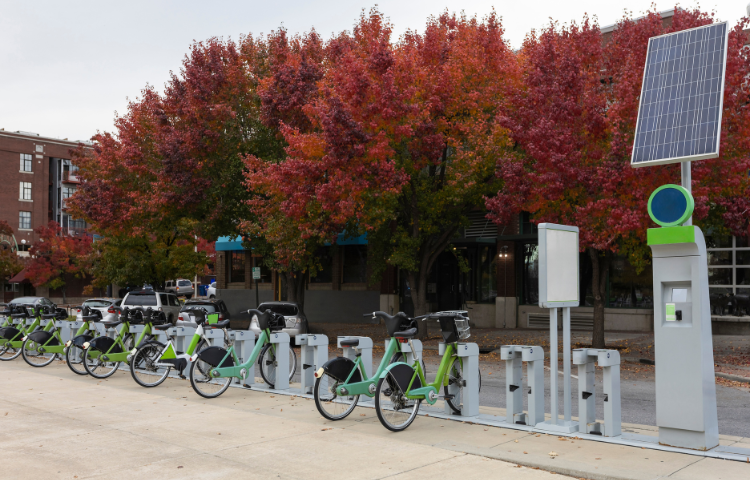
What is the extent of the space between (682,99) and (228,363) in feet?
23.3

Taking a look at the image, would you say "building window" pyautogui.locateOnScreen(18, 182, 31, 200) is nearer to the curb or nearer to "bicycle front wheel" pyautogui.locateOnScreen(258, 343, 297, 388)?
"bicycle front wheel" pyautogui.locateOnScreen(258, 343, 297, 388)

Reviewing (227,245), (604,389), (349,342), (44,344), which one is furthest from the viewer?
(227,245)

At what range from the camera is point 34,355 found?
14703 mm

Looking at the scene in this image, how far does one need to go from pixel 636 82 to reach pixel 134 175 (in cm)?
1750

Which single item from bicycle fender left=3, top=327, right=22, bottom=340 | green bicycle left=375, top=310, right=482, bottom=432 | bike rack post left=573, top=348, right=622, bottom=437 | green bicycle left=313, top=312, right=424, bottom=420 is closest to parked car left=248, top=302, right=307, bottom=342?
bicycle fender left=3, top=327, right=22, bottom=340

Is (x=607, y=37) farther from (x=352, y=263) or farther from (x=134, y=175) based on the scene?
(x=134, y=175)

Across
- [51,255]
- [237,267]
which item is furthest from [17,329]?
[51,255]

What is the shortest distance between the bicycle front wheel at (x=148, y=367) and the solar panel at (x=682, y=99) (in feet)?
26.0

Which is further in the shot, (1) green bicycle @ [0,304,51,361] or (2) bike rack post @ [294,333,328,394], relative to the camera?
(1) green bicycle @ [0,304,51,361]

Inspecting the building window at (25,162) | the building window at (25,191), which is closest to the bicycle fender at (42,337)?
Answer: the building window at (25,191)

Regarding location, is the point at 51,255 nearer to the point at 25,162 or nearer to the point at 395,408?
the point at 25,162

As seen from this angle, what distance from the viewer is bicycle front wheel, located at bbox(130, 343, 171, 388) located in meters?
11.1

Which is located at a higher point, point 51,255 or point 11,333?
point 51,255

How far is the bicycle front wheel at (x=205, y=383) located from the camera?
9922 millimetres
